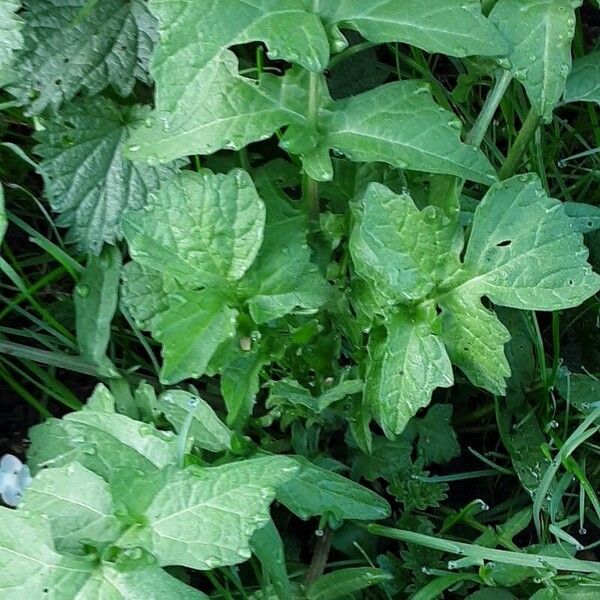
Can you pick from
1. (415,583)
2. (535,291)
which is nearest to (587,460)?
(415,583)

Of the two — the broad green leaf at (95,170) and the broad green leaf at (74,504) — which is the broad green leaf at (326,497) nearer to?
the broad green leaf at (74,504)

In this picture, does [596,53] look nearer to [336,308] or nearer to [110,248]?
[336,308]

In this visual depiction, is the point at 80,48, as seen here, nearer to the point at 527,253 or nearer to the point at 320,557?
the point at 527,253

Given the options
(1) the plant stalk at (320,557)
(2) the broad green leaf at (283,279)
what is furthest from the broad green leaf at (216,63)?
(1) the plant stalk at (320,557)

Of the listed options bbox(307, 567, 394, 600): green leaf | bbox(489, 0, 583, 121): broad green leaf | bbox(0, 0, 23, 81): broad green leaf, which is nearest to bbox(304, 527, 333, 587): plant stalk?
bbox(307, 567, 394, 600): green leaf

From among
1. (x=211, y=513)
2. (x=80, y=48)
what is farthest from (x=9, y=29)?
(x=211, y=513)

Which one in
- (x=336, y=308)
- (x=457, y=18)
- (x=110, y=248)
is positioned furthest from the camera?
(x=110, y=248)

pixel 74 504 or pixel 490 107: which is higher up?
pixel 490 107
